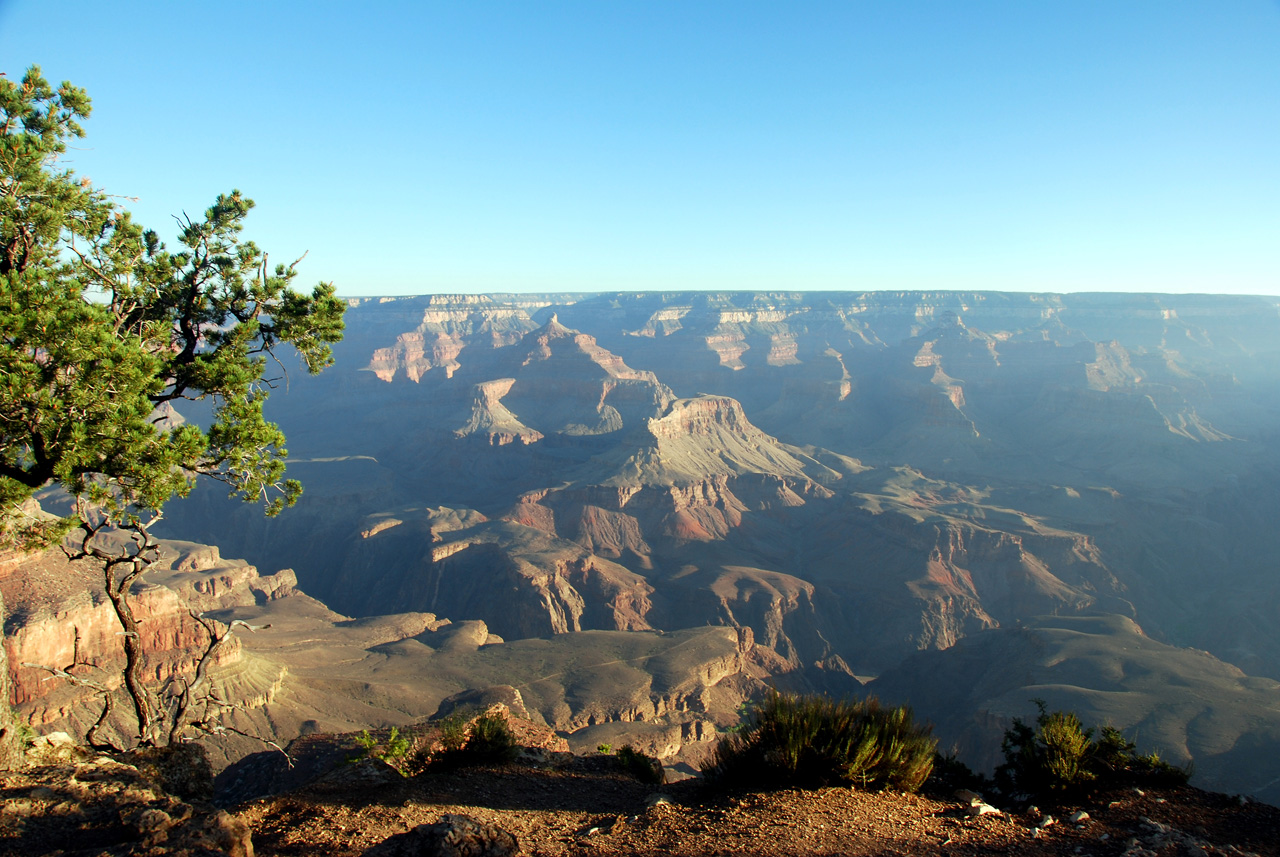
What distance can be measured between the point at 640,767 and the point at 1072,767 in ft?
27.7

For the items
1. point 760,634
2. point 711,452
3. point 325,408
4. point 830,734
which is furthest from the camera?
point 325,408

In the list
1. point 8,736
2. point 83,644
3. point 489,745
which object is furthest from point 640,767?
point 83,644

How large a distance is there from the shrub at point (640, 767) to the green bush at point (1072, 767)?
6944 mm

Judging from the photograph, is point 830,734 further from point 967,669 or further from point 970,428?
point 970,428

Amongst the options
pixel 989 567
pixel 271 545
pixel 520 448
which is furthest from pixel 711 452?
pixel 271 545

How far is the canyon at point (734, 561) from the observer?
4072 centimetres

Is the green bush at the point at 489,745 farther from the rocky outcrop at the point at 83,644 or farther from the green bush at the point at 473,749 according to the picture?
the rocky outcrop at the point at 83,644

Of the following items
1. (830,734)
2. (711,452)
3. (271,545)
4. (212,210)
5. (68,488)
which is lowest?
(271,545)

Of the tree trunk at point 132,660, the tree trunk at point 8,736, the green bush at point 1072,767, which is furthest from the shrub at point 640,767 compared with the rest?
the tree trunk at point 8,736

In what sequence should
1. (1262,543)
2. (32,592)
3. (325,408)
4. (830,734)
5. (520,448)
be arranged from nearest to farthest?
(830,734) < (32,592) < (1262,543) < (520,448) < (325,408)

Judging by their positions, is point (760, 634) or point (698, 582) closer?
point (760, 634)

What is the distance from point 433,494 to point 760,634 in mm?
65000

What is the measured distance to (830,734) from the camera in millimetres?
11562

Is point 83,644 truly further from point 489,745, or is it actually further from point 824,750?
point 824,750
